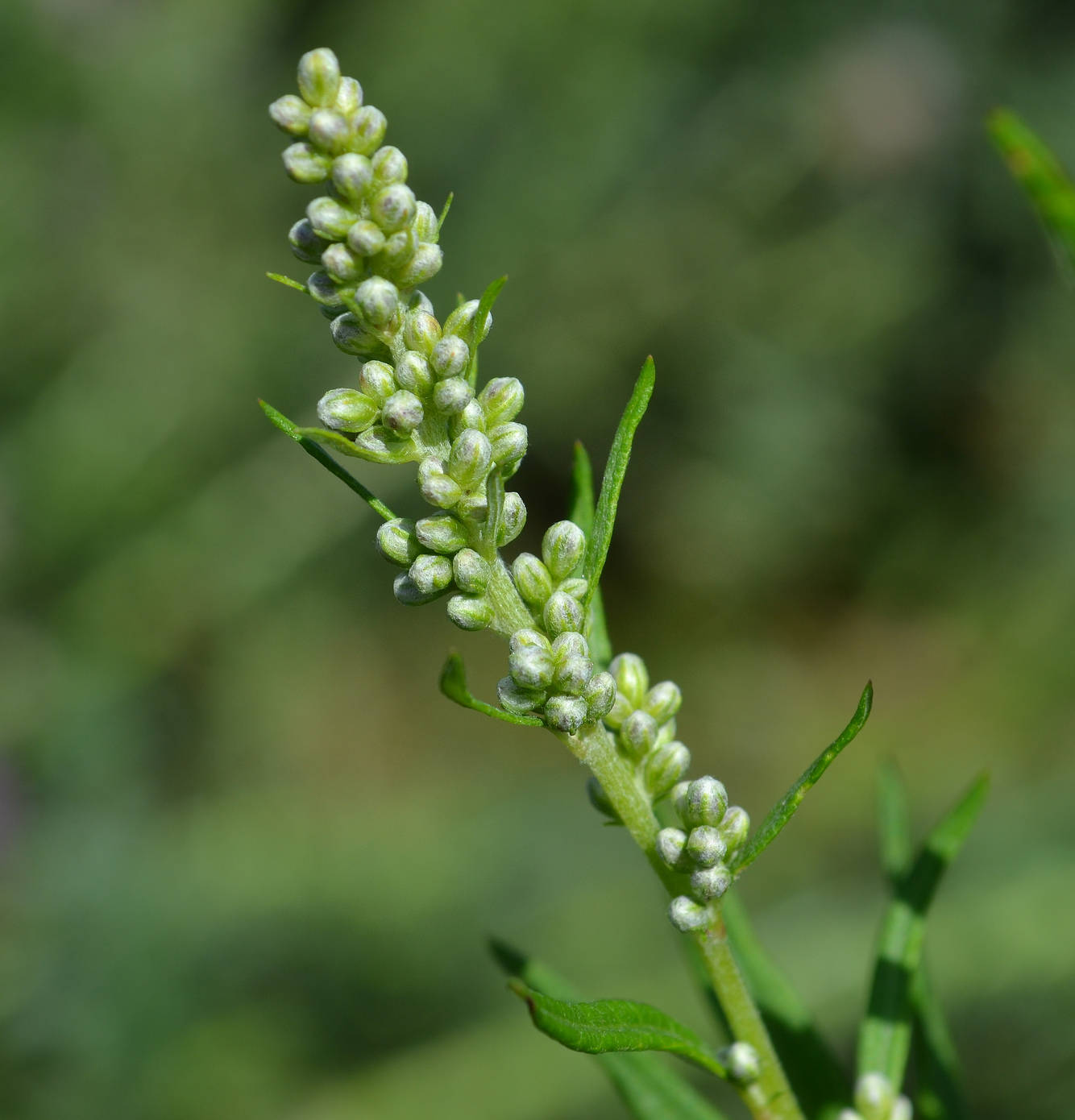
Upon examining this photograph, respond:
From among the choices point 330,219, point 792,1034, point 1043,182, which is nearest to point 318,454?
point 330,219

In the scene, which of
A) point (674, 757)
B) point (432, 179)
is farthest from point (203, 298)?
point (674, 757)

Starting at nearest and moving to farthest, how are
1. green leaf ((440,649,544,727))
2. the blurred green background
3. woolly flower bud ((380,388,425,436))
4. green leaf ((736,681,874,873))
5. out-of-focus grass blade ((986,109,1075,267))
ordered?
green leaf ((440,649,544,727)) < green leaf ((736,681,874,873)) < woolly flower bud ((380,388,425,436)) < out-of-focus grass blade ((986,109,1075,267)) < the blurred green background

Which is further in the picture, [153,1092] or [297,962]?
[297,962]

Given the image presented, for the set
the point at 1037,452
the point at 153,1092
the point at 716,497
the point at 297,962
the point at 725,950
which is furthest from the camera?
the point at 716,497

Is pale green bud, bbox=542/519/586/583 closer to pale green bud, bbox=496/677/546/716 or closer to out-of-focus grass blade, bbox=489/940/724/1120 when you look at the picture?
pale green bud, bbox=496/677/546/716

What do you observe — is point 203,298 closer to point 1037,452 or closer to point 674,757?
point 1037,452

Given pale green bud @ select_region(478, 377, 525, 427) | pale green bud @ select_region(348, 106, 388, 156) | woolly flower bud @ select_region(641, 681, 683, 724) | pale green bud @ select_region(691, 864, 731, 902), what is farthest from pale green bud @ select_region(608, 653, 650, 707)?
pale green bud @ select_region(348, 106, 388, 156)
